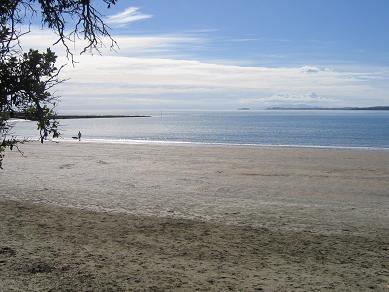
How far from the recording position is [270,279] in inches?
280

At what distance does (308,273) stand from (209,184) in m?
11.2

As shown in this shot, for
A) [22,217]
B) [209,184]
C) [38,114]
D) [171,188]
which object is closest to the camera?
[38,114]

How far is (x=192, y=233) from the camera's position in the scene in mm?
9945

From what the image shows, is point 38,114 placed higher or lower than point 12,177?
higher

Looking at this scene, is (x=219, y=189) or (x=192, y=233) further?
(x=219, y=189)

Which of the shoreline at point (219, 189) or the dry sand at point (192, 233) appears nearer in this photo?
the dry sand at point (192, 233)

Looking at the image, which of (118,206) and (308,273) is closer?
(308,273)

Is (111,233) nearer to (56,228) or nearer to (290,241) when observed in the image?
(56,228)

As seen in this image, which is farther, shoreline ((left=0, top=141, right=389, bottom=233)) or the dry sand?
shoreline ((left=0, top=141, right=389, bottom=233))

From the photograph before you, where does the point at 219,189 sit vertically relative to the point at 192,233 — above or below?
below

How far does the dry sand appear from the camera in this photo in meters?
7.09

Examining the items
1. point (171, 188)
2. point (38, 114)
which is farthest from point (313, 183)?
point (38, 114)

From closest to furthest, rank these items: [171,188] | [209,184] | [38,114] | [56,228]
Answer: [38,114], [56,228], [171,188], [209,184]

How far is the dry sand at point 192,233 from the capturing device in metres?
7.09
